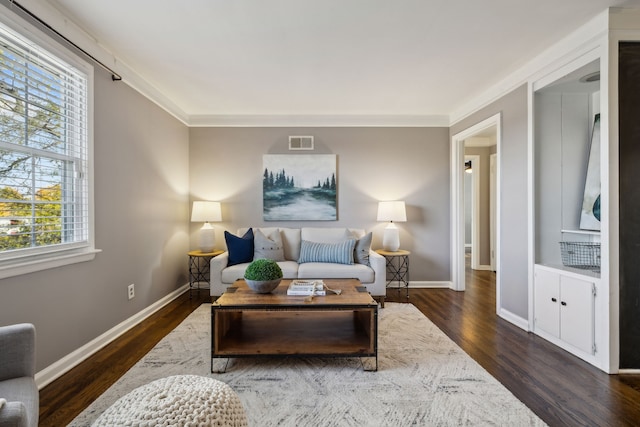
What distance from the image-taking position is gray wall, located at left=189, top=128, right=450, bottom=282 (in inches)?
175

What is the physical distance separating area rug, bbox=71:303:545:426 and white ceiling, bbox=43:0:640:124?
2.47 metres

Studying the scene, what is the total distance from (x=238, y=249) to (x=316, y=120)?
82.7 inches

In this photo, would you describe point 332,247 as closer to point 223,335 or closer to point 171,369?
point 223,335

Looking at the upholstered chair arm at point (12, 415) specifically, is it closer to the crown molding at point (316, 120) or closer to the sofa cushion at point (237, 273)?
the sofa cushion at point (237, 273)

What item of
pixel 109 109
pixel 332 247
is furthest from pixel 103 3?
pixel 332 247

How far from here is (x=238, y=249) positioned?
3816mm

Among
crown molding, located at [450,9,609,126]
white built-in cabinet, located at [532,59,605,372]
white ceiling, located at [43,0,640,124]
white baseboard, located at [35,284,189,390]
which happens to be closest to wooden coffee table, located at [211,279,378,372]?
white baseboard, located at [35,284,189,390]

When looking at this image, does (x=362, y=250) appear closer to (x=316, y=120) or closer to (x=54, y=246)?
(x=316, y=120)

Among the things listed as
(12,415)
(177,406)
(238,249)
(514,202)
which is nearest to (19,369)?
(12,415)

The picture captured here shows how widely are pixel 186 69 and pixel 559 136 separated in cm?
356

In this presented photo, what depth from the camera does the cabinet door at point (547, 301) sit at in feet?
8.37

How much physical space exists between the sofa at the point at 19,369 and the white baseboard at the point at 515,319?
3.47m

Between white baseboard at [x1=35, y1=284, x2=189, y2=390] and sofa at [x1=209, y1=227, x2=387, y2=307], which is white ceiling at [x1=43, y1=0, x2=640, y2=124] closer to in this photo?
sofa at [x1=209, y1=227, x2=387, y2=307]

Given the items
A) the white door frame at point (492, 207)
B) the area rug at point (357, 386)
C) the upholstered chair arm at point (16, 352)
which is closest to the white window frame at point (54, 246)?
the upholstered chair arm at point (16, 352)
